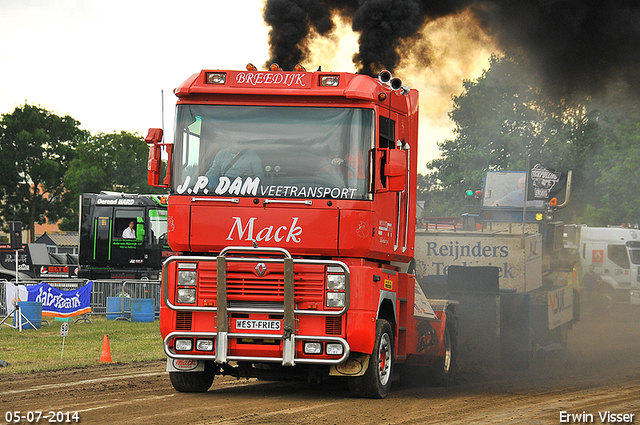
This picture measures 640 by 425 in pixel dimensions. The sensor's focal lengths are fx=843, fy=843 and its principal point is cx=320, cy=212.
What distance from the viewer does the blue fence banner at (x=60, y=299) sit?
21516mm

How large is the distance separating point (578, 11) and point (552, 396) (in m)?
6.89

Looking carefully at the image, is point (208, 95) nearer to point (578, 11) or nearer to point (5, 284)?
point (578, 11)

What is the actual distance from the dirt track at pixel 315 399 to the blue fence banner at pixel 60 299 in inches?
328

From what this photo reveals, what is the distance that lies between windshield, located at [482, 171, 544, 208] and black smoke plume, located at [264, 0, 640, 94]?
428 inches

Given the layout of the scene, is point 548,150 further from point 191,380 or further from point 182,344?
point 182,344

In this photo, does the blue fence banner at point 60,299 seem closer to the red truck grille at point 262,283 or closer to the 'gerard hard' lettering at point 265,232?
the red truck grille at point 262,283

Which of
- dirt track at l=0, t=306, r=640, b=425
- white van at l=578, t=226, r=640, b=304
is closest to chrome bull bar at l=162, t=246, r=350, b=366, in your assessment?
dirt track at l=0, t=306, r=640, b=425

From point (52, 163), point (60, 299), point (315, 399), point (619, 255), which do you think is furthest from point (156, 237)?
point (52, 163)

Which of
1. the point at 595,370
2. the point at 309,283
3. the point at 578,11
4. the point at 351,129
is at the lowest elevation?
the point at 595,370

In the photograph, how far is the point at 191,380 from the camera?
1020 cm

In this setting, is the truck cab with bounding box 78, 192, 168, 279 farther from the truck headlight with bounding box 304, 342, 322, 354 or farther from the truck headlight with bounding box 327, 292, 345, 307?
the truck headlight with bounding box 327, 292, 345, 307

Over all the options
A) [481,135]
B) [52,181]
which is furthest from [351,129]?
[52,181]

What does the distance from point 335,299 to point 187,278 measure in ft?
5.44

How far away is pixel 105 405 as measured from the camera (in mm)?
9109
